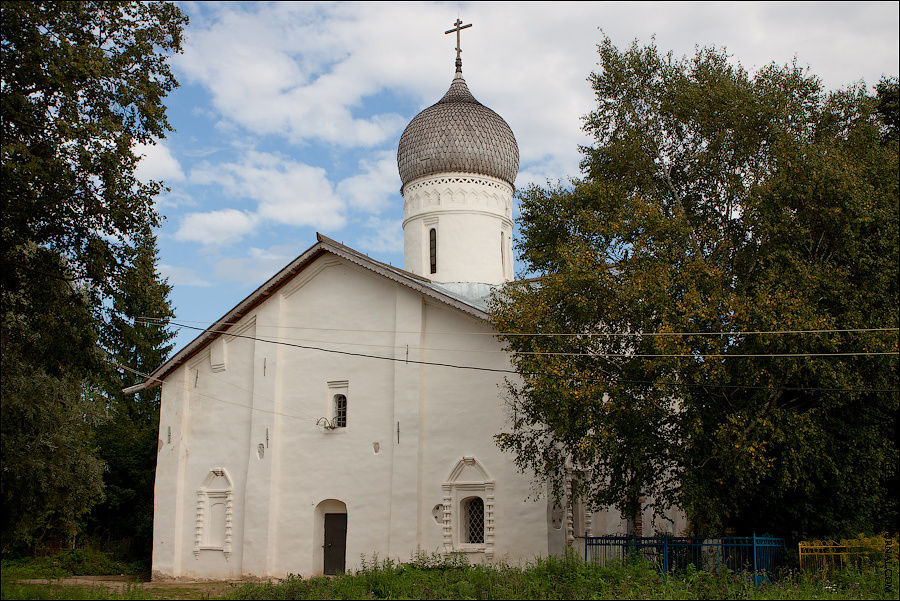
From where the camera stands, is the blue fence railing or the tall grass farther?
the blue fence railing

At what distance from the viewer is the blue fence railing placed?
14.1 meters

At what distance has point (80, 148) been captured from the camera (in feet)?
41.4

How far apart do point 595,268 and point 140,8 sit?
8.48 m

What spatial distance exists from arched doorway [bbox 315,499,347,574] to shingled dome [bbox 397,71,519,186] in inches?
372

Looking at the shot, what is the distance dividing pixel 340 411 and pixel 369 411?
102cm

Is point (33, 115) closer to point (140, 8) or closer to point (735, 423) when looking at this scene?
point (140, 8)

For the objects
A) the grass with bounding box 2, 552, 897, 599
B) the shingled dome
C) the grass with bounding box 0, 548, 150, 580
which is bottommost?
the grass with bounding box 0, 548, 150, 580

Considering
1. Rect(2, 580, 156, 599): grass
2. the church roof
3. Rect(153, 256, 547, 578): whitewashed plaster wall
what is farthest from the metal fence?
Rect(2, 580, 156, 599): grass

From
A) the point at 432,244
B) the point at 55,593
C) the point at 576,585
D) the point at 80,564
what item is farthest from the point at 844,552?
the point at 80,564

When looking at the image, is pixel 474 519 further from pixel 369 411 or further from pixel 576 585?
pixel 576 585

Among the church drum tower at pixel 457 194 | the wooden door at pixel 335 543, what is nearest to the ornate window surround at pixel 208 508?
the wooden door at pixel 335 543

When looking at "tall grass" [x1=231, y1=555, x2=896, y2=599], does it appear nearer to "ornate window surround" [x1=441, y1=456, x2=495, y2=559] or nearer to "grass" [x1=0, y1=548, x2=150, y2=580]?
"ornate window surround" [x1=441, y1=456, x2=495, y2=559]

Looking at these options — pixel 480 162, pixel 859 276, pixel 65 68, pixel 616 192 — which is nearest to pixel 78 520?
pixel 480 162

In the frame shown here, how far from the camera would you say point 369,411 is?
776 inches
